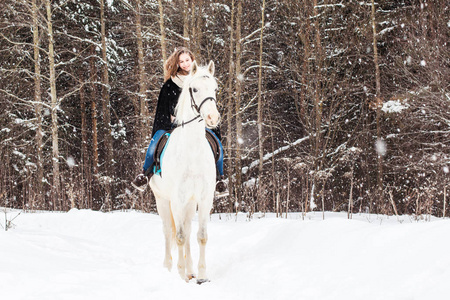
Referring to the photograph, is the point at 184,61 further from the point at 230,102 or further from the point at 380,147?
the point at 380,147

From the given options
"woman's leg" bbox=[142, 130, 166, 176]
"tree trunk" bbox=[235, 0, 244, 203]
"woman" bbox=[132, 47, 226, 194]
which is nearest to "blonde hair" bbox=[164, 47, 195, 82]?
"woman" bbox=[132, 47, 226, 194]

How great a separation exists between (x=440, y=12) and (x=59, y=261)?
1444 cm

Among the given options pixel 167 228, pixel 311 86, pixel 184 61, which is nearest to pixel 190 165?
pixel 167 228

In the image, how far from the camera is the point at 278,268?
405 cm

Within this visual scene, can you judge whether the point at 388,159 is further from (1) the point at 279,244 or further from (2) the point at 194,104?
(2) the point at 194,104

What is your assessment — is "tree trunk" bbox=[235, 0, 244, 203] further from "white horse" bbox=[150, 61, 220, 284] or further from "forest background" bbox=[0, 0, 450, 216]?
"white horse" bbox=[150, 61, 220, 284]

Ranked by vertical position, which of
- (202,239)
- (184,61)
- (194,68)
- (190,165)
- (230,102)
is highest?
(230,102)

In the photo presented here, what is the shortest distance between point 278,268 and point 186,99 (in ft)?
6.98

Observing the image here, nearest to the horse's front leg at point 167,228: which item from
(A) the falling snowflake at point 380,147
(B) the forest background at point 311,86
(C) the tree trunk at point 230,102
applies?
(B) the forest background at point 311,86

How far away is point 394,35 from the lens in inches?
634

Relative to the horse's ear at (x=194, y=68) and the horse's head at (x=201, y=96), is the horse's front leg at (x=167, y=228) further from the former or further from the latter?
the horse's ear at (x=194, y=68)

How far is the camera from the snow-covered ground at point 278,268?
117 inches

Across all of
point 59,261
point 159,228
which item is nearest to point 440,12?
point 159,228

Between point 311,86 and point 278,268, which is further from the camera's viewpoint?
point 311,86
